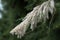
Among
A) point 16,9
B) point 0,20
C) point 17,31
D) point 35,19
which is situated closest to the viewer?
point 17,31

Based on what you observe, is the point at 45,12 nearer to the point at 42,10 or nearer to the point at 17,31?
the point at 42,10

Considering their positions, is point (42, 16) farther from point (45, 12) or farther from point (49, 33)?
point (49, 33)

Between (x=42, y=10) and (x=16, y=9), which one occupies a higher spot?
(x=16, y=9)

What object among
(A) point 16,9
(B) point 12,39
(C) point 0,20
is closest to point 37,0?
(B) point 12,39

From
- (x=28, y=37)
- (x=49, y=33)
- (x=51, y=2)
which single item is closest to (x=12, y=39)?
(x=28, y=37)

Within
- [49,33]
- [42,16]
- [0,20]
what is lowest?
[42,16]

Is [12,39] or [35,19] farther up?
[12,39]

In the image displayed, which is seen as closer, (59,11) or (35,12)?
(35,12)

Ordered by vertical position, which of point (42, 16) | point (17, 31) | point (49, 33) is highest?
point (49, 33)

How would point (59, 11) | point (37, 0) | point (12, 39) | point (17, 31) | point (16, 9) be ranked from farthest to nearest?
point (16, 9), point (12, 39), point (59, 11), point (37, 0), point (17, 31)
